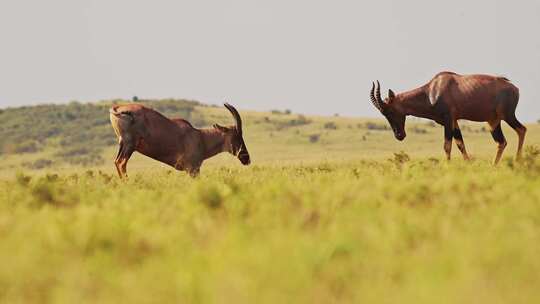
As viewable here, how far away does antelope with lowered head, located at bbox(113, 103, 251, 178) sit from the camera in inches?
616

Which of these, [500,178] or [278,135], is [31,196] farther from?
[278,135]

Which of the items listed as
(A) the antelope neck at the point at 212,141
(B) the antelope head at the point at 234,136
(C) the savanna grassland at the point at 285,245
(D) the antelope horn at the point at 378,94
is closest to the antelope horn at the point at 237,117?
(B) the antelope head at the point at 234,136

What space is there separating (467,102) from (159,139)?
6.80m

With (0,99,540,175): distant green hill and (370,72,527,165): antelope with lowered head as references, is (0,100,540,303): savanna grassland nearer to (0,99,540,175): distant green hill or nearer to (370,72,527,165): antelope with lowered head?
(370,72,527,165): antelope with lowered head

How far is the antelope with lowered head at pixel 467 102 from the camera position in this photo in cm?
1745

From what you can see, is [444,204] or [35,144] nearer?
[444,204]

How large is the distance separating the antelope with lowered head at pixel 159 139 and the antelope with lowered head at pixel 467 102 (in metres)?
4.94

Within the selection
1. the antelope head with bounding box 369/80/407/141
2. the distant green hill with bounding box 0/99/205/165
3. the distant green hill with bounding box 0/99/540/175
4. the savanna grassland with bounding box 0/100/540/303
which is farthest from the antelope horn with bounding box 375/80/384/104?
the distant green hill with bounding box 0/99/205/165

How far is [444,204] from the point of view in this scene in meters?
6.93

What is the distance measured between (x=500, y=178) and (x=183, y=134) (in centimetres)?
871

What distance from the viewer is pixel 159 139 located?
16156 mm

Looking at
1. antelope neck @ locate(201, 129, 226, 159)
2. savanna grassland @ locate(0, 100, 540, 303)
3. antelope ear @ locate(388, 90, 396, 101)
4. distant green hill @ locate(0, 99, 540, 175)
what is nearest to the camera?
savanna grassland @ locate(0, 100, 540, 303)

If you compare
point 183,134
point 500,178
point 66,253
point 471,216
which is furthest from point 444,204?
point 183,134

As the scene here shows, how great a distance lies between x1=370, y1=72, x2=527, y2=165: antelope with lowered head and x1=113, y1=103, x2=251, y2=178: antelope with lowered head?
16.2ft
